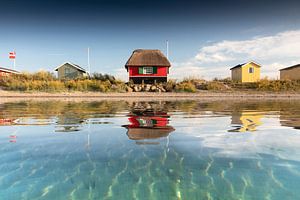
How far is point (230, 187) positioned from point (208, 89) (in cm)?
3076

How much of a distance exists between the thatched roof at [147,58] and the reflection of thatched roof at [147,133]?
29.9 meters

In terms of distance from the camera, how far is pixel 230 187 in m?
3.07

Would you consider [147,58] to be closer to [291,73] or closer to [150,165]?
[291,73]

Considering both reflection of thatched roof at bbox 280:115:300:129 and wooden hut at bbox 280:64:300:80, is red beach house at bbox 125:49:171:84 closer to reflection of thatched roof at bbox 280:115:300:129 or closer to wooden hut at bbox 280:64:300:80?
wooden hut at bbox 280:64:300:80

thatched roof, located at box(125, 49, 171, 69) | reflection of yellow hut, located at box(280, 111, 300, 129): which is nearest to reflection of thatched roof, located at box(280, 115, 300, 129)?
reflection of yellow hut, located at box(280, 111, 300, 129)

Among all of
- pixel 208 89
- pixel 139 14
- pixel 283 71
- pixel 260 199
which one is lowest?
pixel 260 199

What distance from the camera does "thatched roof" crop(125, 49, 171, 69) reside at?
35.9 meters

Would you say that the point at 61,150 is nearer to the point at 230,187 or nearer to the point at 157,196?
the point at 157,196

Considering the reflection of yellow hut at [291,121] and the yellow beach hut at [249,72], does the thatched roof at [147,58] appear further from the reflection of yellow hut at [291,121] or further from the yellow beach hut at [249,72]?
the reflection of yellow hut at [291,121]

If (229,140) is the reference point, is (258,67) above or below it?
above

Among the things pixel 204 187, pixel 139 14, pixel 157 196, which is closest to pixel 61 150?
pixel 157 196

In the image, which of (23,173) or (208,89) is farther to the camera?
(208,89)

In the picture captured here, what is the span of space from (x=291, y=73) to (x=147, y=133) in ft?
152

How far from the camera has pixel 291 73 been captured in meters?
42.5
